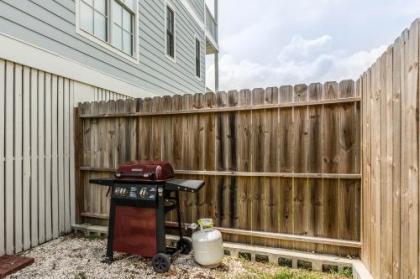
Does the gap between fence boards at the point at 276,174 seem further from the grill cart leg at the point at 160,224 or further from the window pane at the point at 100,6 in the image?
the window pane at the point at 100,6

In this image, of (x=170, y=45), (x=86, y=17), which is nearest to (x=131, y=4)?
(x=86, y=17)

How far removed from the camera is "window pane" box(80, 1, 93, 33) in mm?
4895

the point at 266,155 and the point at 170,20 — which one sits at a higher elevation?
the point at 170,20

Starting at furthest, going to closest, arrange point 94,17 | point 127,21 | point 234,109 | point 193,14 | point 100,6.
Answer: point 193,14
point 127,21
point 100,6
point 94,17
point 234,109

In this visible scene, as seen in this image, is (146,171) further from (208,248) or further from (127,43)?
(127,43)

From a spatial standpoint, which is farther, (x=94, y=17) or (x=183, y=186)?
(x=94, y=17)

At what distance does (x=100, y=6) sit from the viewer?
17.7 feet

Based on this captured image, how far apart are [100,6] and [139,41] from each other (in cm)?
120

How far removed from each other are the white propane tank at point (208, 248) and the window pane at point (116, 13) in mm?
4705

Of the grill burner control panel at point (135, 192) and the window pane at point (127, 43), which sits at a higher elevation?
the window pane at point (127, 43)

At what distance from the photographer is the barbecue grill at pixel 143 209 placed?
312 centimetres

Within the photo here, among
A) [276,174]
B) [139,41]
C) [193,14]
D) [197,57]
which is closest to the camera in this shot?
[276,174]

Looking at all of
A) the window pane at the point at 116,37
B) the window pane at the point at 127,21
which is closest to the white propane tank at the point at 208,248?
the window pane at the point at 116,37

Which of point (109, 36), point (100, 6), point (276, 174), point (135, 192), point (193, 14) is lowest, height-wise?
point (135, 192)
